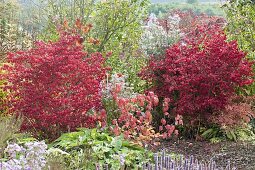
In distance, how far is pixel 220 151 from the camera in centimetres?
712

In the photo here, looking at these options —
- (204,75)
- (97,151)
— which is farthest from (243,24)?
(97,151)

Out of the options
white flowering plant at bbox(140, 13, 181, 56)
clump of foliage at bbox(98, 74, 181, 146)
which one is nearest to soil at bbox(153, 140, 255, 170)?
clump of foliage at bbox(98, 74, 181, 146)

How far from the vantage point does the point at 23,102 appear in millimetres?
6961

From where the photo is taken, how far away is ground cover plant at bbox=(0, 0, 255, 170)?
611 cm

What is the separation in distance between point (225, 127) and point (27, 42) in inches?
262

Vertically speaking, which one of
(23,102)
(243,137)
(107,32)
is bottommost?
(243,137)

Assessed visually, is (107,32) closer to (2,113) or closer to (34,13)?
(2,113)

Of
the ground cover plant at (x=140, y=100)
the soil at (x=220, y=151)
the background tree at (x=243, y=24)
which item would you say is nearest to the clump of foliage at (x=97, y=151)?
the ground cover plant at (x=140, y=100)

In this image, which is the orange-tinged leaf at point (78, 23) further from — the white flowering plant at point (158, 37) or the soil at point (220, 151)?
the soil at point (220, 151)

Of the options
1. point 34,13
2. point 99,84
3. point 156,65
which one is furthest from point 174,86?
point 34,13

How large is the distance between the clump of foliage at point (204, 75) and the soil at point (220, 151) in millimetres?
595

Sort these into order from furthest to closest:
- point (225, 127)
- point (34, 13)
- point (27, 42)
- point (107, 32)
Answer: point (34, 13) < point (27, 42) < point (107, 32) < point (225, 127)

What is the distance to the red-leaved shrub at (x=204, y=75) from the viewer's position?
303 inches

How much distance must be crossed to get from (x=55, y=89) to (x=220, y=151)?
2539mm
